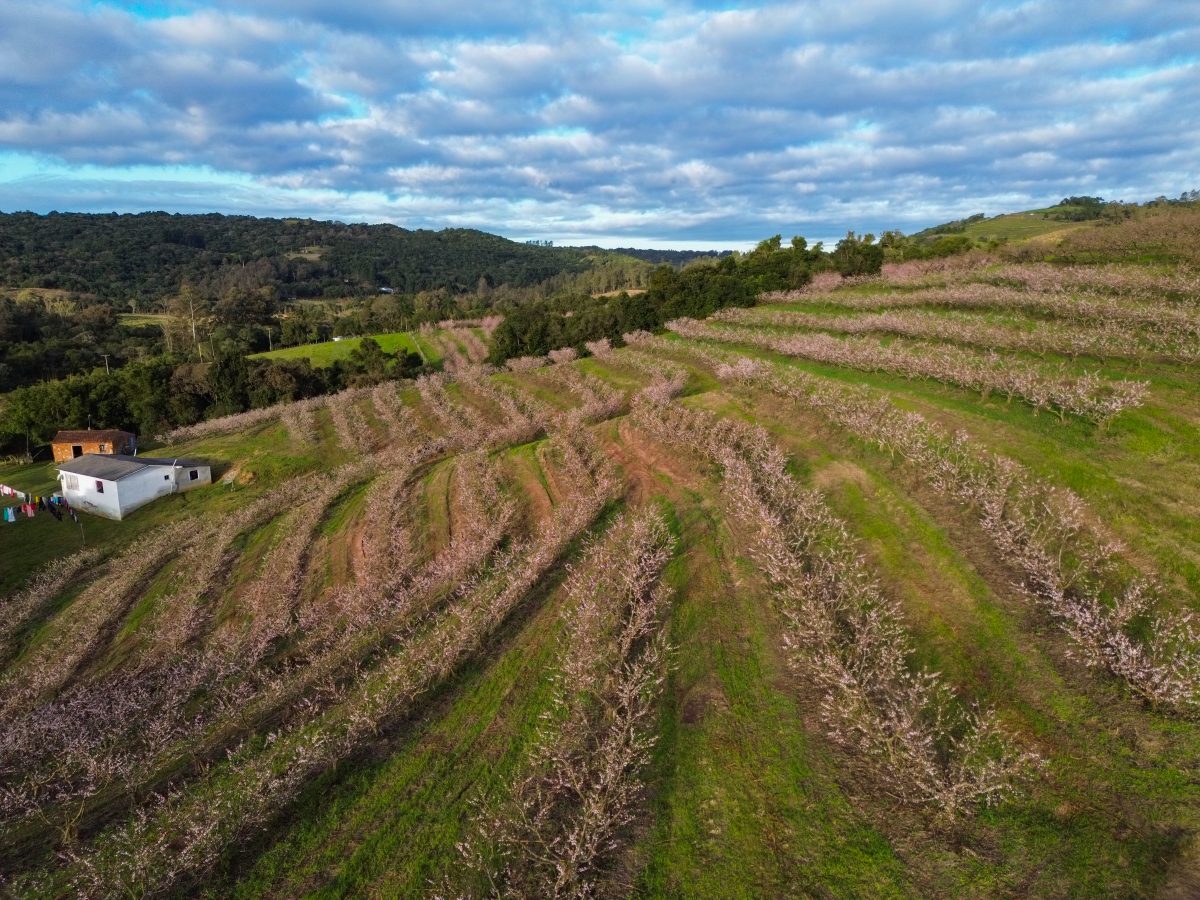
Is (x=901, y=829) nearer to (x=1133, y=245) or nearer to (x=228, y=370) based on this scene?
(x=1133, y=245)

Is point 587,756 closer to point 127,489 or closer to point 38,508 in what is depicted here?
point 127,489

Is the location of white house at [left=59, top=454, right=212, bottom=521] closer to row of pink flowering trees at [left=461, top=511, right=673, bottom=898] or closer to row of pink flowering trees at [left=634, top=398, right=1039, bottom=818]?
row of pink flowering trees at [left=461, top=511, right=673, bottom=898]

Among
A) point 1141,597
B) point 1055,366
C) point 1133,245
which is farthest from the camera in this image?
point 1133,245

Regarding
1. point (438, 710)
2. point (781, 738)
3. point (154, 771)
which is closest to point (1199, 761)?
point (781, 738)

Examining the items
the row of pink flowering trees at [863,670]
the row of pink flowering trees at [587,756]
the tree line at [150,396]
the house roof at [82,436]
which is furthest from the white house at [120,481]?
the row of pink flowering trees at [863,670]

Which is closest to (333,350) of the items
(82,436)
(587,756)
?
(82,436)

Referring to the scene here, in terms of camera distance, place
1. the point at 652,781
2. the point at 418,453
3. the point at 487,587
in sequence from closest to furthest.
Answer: the point at 652,781 → the point at 487,587 → the point at 418,453

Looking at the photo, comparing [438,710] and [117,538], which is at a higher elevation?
[438,710]

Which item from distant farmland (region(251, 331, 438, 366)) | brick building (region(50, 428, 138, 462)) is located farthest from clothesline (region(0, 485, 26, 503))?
distant farmland (region(251, 331, 438, 366))
